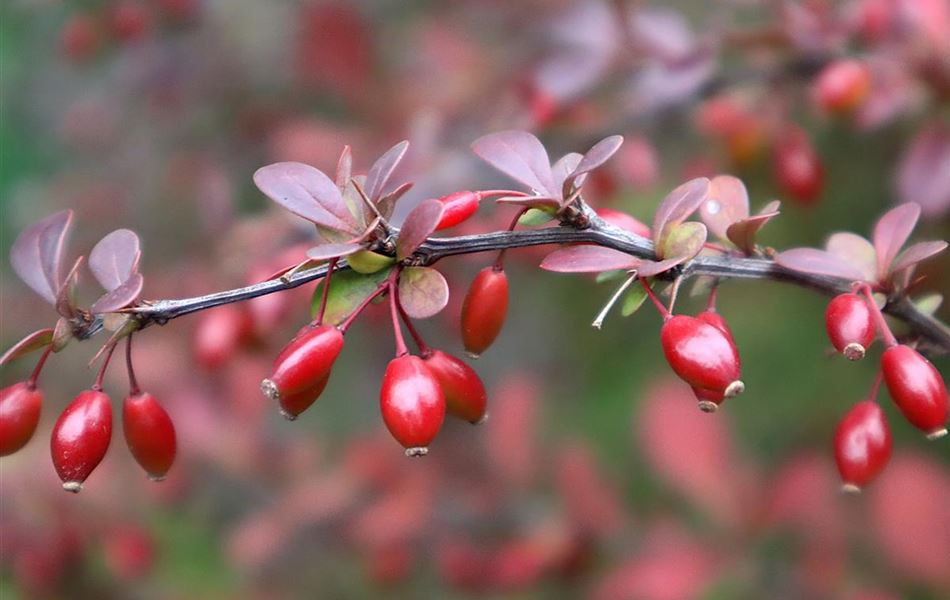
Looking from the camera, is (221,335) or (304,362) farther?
(221,335)

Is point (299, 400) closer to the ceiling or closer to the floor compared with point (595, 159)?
closer to the floor

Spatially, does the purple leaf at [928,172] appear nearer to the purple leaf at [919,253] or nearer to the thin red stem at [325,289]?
the purple leaf at [919,253]

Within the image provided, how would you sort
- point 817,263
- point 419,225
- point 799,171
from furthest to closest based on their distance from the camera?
point 799,171, point 817,263, point 419,225

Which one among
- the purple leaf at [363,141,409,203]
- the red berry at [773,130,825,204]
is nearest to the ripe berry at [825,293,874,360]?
the purple leaf at [363,141,409,203]

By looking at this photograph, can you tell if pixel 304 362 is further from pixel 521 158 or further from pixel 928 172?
pixel 928 172

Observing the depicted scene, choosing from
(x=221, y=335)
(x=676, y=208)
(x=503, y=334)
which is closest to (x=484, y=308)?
(x=676, y=208)

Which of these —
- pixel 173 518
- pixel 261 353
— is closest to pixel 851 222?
pixel 261 353

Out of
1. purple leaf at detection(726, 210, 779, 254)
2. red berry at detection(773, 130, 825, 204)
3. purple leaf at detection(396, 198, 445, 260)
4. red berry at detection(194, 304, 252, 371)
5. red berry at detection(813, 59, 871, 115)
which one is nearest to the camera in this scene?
purple leaf at detection(396, 198, 445, 260)

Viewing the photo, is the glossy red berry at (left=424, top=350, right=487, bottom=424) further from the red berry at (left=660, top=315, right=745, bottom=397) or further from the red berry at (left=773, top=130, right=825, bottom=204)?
the red berry at (left=773, top=130, right=825, bottom=204)
